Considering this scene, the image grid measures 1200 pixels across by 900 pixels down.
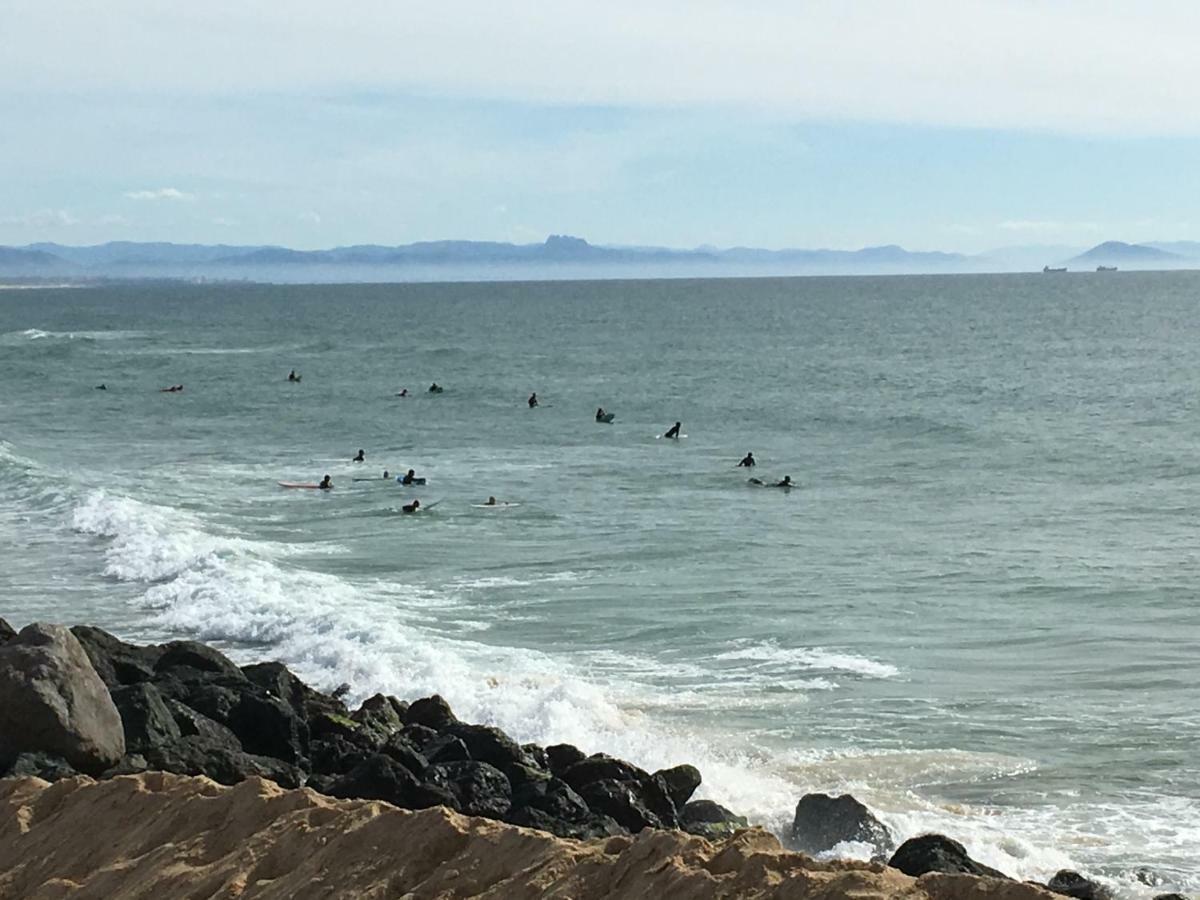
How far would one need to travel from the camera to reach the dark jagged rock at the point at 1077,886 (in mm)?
11711

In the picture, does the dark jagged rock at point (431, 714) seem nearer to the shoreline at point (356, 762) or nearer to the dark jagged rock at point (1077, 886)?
the shoreline at point (356, 762)

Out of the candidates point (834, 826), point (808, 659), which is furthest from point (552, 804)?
point (808, 659)

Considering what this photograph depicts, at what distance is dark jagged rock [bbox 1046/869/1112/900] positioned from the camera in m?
11.7

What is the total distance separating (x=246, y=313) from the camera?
163500 millimetres

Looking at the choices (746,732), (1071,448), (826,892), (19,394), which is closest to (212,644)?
(746,732)

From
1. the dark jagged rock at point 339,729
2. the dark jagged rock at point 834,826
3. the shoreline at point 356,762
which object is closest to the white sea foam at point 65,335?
the dark jagged rock at point 339,729

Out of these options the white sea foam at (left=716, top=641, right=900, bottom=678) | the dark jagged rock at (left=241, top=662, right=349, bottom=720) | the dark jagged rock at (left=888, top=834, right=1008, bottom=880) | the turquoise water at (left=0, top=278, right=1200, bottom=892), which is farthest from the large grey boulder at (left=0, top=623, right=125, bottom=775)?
the white sea foam at (left=716, top=641, right=900, bottom=678)

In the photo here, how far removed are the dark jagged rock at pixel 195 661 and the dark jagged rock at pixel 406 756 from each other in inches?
136

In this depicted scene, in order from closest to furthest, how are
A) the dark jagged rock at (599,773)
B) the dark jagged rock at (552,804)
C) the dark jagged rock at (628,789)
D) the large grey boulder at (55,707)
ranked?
1. the dark jagged rock at (552,804)
2. the large grey boulder at (55,707)
3. the dark jagged rock at (628,789)
4. the dark jagged rock at (599,773)

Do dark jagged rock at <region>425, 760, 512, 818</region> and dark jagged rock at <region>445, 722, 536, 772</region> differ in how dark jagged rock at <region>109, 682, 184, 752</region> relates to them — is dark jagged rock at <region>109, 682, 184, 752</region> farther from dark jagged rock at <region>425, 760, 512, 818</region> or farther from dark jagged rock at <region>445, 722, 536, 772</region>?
dark jagged rock at <region>445, 722, 536, 772</region>

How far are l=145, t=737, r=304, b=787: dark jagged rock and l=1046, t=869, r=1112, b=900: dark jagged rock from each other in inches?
235

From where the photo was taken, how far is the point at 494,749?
13.9 meters

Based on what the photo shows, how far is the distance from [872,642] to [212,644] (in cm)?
888

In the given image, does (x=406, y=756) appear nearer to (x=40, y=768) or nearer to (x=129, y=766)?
(x=129, y=766)
